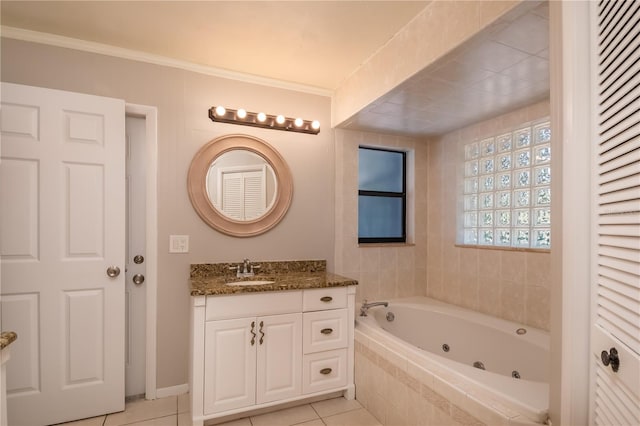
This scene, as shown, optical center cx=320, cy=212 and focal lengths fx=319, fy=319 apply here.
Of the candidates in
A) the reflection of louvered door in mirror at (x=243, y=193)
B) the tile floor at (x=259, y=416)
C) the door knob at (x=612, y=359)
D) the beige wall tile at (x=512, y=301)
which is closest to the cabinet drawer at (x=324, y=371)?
the tile floor at (x=259, y=416)

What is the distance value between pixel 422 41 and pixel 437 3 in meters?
0.18

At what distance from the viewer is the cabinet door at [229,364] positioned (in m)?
1.84

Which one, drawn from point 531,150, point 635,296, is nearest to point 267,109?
point 531,150

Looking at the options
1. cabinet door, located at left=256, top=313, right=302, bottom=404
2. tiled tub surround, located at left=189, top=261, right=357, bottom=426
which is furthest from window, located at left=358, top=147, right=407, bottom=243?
cabinet door, located at left=256, top=313, right=302, bottom=404

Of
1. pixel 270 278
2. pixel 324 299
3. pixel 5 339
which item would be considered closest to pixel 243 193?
pixel 270 278

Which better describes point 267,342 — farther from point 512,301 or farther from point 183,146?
point 512,301

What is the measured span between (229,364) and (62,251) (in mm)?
1202

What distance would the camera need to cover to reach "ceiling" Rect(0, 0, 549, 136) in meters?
1.60

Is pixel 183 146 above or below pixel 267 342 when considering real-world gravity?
above

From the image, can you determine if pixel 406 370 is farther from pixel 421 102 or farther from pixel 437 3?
pixel 437 3

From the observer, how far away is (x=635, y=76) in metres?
0.74

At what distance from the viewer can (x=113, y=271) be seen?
78.6 inches

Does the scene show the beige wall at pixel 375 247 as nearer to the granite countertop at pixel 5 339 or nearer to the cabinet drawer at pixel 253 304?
the cabinet drawer at pixel 253 304

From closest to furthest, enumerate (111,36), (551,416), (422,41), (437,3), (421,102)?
(551,416) → (437,3) → (422,41) → (111,36) → (421,102)
